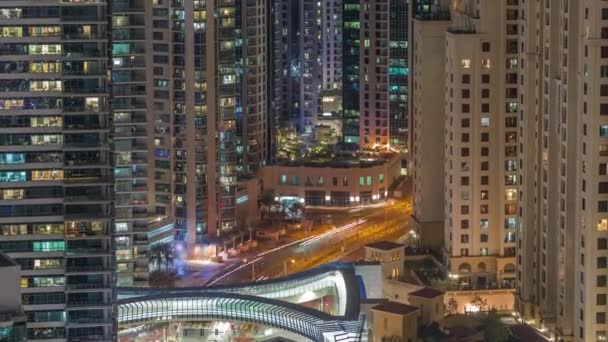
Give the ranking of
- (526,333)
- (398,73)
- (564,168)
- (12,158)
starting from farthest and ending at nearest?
(398,73) → (526,333) → (564,168) → (12,158)

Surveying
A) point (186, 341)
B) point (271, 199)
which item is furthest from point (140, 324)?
point (271, 199)

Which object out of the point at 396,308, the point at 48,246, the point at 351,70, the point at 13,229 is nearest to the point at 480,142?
the point at 396,308

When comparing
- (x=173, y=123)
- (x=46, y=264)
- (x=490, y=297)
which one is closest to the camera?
(x=46, y=264)

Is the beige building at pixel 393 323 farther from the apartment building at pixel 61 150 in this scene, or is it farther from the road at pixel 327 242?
the road at pixel 327 242

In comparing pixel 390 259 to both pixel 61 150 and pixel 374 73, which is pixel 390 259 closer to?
pixel 61 150

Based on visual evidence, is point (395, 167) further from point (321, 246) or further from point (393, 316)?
point (393, 316)

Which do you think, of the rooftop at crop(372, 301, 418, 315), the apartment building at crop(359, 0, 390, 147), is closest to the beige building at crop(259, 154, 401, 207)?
the apartment building at crop(359, 0, 390, 147)
